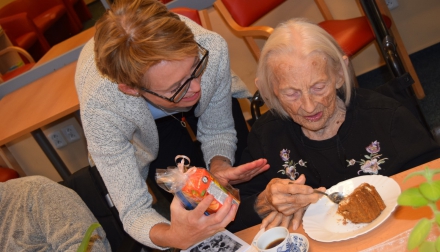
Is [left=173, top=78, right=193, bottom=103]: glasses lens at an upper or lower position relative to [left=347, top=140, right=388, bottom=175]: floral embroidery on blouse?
upper

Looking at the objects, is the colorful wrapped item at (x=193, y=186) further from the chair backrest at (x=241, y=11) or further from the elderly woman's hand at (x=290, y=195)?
the chair backrest at (x=241, y=11)

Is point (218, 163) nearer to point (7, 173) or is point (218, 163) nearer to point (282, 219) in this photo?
point (282, 219)

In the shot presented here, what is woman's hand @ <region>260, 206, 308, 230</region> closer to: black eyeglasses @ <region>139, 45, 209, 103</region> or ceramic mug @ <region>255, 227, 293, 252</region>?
ceramic mug @ <region>255, 227, 293, 252</region>

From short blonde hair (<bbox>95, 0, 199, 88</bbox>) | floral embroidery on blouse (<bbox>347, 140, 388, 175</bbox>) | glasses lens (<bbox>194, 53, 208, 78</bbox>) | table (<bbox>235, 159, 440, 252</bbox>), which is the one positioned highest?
short blonde hair (<bbox>95, 0, 199, 88</bbox>)

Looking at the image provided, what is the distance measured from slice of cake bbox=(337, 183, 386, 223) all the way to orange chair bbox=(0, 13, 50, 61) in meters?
5.80

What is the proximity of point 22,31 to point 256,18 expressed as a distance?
14.3ft

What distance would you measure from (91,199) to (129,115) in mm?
718

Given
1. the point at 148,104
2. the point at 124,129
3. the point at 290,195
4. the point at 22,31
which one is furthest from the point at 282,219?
the point at 22,31

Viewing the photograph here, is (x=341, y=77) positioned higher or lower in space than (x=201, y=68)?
lower

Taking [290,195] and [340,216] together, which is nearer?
[340,216]

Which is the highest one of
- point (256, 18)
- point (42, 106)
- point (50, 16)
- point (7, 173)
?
point (50, 16)

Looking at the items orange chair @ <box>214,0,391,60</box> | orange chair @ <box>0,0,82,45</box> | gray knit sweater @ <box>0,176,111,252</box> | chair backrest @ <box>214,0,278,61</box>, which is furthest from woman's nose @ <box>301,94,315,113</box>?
orange chair @ <box>0,0,82,45</box>

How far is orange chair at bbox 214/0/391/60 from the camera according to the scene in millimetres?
2887

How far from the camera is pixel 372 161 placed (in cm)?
156
